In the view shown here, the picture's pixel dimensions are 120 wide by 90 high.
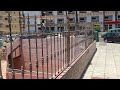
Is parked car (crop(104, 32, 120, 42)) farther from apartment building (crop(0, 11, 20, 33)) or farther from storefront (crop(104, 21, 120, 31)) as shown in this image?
apartment building (crop(0, 11, 20, 33))

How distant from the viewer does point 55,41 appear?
474 cm

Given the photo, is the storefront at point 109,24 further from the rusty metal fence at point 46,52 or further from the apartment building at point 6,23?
the apartment building at point 6,23

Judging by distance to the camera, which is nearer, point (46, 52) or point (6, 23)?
point (6, 23)

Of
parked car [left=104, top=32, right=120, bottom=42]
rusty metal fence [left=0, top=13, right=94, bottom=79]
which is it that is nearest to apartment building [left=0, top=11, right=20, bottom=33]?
rusty metal fence [left=0, top=13, right=94, bottom=79]

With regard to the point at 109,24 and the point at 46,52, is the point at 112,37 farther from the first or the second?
the point at 109,24

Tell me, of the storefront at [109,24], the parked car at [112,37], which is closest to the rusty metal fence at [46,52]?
the parked car at [112,37]

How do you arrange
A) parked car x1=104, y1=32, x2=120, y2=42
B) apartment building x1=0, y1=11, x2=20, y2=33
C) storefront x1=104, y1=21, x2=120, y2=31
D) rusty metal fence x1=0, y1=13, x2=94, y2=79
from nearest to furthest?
apartment building x1=0, y1=11, x2=20, y2=33, rusty metal fence x1=0, y1=13, x2=94, y2=79, parked car x1=104, y1=32, x2=120, y2=42, storefront x1=104, y1=21, x2=120, y2=31

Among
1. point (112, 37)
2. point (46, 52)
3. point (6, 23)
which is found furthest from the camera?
point (112, 37)

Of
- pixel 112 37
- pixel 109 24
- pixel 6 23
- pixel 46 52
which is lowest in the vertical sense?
pixel 112 37

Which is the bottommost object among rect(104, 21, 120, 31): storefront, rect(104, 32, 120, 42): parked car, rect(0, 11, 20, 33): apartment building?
rect(104, 32, 120, 42): parked car

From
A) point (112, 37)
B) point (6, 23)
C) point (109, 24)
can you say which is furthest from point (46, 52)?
point (109, 24)
